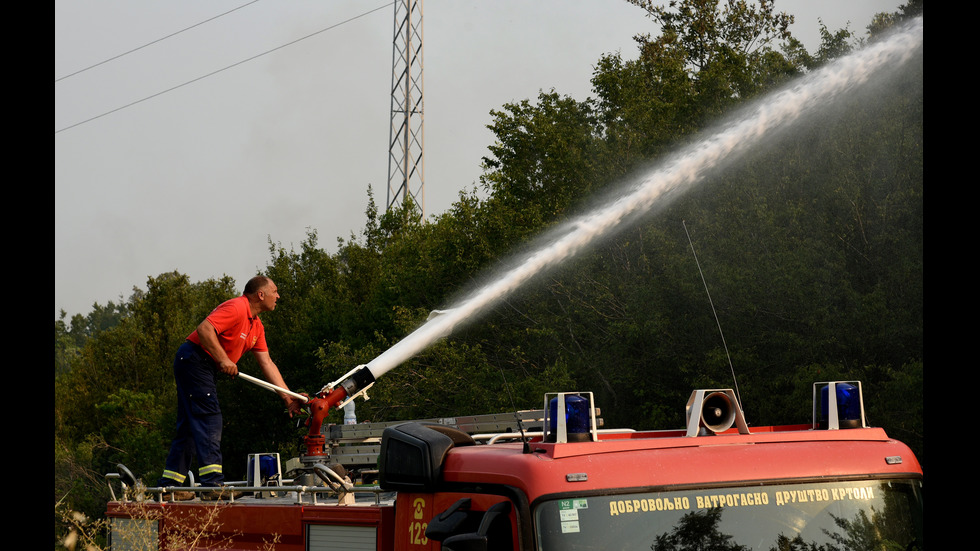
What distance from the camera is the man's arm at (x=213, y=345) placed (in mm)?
7910

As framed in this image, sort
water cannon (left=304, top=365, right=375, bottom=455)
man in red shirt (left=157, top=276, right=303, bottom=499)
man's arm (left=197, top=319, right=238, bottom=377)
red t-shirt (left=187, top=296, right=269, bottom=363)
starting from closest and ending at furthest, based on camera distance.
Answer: water cannon (left=304, top=365, right=375, bottom=455), man in red shirt (left=157, top=276, right=303, bottom=499), man's arm (left=197, top=319, right=238, bottom=377), red t-shirt (left=187, top=296, right=269, bottom=363)

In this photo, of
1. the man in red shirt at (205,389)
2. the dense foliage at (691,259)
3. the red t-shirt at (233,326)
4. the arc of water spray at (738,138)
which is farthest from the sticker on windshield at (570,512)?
the dense foliage at (691,259)

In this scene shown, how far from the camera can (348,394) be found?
7719mm

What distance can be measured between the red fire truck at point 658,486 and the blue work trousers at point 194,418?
2881mm

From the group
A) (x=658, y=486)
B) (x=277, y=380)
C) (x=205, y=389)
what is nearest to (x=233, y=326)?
(x=205, y=389)

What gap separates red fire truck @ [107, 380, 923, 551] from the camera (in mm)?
4012

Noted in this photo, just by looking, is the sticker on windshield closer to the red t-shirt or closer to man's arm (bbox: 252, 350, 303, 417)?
man's arm (bbox: 252, 350, 303, 417)

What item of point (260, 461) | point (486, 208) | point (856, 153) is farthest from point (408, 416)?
point (260, 461)

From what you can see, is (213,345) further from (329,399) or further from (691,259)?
(691,259)

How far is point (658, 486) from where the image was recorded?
13.5ft

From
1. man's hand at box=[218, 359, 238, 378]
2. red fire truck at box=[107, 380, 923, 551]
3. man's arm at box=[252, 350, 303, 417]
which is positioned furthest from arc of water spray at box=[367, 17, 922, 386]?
red fire truck at box=[107, 380, 923, 551]
